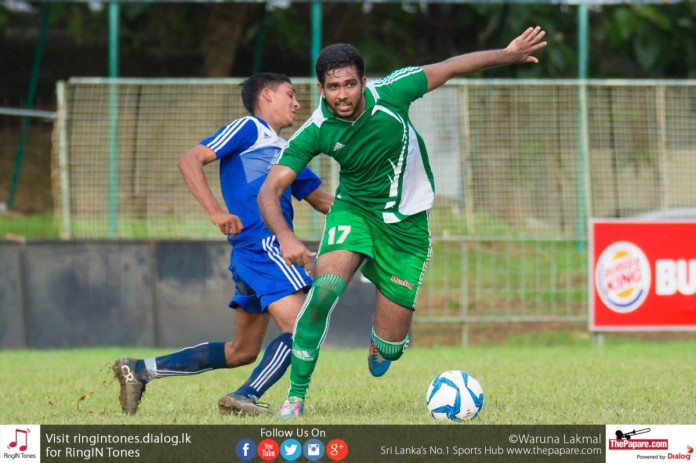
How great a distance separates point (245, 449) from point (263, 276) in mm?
1663

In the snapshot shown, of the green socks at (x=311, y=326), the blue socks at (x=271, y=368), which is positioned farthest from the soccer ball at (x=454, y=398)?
the blue socks at (x=271, y=368)

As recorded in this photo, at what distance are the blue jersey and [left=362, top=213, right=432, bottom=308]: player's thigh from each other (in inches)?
22.4

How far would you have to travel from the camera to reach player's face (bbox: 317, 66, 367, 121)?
612cm

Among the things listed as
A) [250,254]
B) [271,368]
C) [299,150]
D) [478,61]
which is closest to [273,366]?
[271,368]

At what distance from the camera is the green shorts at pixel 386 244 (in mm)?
6438

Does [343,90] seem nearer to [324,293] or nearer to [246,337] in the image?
[324,293]

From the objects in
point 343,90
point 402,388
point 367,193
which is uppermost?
point 343,90

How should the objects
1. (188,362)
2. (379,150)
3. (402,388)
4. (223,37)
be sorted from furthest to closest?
(223,37) < (402,388) < (188,362) < (379,150)

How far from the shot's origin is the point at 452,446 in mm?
5211

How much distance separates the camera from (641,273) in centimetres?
1224

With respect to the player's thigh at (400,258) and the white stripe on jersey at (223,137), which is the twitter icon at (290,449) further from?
the white stripe on jersey at (223,137)

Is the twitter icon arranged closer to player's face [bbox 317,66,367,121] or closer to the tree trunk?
player's face [bbox 317,66,367,121]

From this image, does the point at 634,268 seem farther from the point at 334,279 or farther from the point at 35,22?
the point at 35,22

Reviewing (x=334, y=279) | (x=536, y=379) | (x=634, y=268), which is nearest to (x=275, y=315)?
(x=334, y=279)
